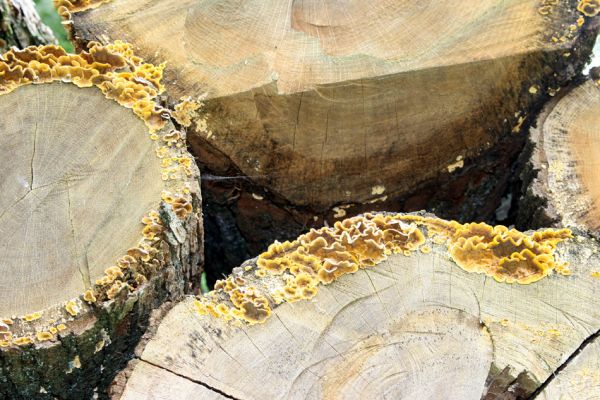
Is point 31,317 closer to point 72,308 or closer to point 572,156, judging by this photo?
point 72,308

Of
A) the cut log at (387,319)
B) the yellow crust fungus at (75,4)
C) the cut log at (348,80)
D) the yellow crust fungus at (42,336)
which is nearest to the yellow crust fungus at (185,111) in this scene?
the cut log at (348,80)

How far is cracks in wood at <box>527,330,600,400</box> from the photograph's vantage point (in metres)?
1.19

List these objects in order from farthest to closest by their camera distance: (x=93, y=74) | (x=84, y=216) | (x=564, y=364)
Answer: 1. (x=93, y=74)
2. (x=84, y=216)
3. (x=564, y=364)

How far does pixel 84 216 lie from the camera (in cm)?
142

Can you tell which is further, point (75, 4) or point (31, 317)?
point (75, 4)

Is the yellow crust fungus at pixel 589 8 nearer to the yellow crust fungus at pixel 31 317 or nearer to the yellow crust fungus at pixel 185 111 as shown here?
the yellow crust fungus at pixel 185 111

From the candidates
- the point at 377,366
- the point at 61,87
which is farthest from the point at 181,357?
the point at 61,87

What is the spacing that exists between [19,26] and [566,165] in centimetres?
159

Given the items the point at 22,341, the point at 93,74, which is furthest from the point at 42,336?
the point at 93,74

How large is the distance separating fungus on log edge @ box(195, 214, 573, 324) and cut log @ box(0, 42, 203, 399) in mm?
190

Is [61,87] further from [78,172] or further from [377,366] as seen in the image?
[377,366]

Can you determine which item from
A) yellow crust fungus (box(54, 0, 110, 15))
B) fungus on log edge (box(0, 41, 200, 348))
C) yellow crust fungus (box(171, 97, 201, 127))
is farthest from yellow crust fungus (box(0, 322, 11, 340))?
yellow crust fungus (box(54, 0, 110, 15))

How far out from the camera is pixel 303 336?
121cm

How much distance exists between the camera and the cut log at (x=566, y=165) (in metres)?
1.58
